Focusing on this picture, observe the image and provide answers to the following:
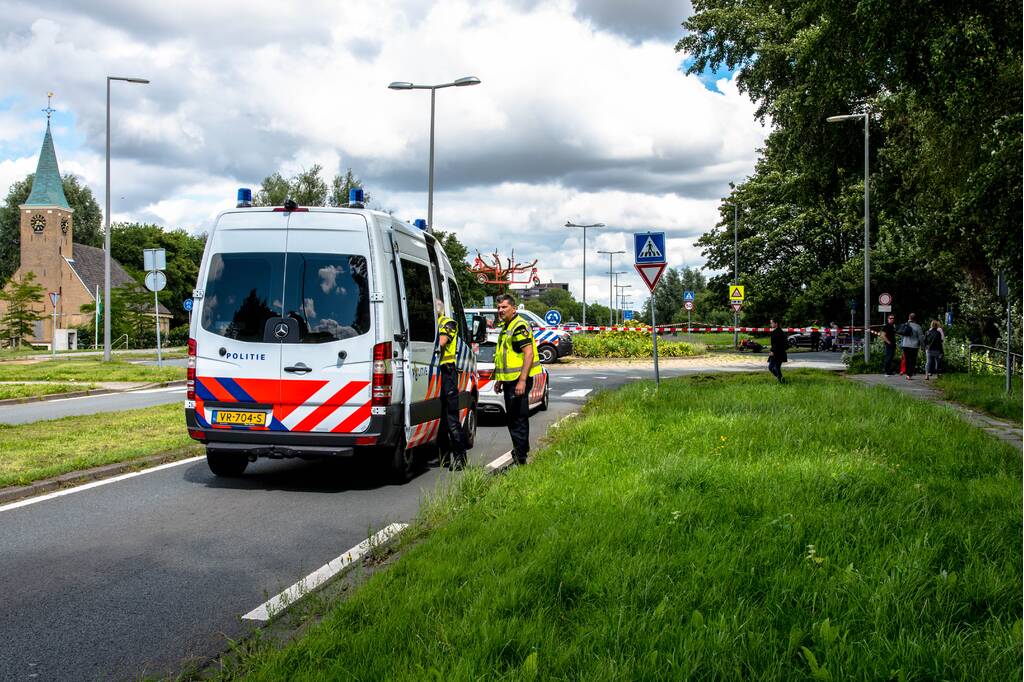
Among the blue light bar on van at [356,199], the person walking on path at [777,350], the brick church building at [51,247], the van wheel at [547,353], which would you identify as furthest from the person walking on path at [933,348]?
the brick church building at [51,247]

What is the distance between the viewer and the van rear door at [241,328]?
25.9 ft

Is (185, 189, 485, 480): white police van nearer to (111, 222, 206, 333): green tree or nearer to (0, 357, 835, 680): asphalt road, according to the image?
(0, 357, 835, 680): asphalt road

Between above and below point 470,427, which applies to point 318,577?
below

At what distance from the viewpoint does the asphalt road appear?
4.04 meters

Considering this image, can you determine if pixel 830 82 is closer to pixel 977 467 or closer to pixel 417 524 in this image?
pixel 977 467

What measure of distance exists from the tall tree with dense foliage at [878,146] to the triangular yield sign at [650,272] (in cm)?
416

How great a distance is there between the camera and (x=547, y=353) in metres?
30.7

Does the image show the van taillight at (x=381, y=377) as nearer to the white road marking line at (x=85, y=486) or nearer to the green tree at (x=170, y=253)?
the white road marking line at (x=85, y=486)

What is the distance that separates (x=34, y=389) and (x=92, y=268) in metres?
70.0

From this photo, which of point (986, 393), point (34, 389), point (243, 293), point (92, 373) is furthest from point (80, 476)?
point (92, 373)

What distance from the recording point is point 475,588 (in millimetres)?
4277

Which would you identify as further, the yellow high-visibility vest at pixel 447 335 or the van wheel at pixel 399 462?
the yellow high-visibility vest at pixel 447 335

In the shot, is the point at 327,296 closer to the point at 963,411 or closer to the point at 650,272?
the point at 650,272

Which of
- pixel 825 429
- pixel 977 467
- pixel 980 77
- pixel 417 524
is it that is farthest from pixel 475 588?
pixel 980 77
